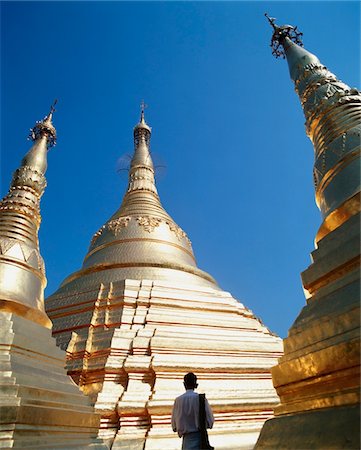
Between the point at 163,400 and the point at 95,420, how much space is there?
5.11 ft

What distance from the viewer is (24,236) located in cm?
548

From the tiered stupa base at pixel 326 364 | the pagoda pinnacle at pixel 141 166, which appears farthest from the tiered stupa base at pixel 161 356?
the pagoda pinnacle at pixel 141 166

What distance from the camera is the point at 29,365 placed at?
12.8 feet

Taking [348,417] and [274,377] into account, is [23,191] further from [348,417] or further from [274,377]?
[348,417]

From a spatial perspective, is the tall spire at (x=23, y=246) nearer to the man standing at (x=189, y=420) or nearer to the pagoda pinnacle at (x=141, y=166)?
the man standing at (x=189, y=420)

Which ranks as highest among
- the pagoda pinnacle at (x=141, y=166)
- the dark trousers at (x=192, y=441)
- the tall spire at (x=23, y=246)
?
the pagoda pinnacle at (x=141, y=166)

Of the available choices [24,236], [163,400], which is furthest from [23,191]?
[163,400]

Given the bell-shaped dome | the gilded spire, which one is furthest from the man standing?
the bell-shaped dome

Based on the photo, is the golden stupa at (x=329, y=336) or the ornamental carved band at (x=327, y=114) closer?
the golden stupa at (x=329, y=336)

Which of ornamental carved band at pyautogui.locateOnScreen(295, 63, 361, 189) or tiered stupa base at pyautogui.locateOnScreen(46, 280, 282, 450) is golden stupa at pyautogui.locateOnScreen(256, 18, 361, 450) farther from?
tiered stupa base at pyautogui.locateOnScreen(46, 280, 282, 450)

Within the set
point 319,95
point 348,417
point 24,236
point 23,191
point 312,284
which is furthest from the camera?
point 23,191

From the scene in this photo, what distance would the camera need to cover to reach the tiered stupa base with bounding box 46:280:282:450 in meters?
5.47

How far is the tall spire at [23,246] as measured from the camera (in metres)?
4.50

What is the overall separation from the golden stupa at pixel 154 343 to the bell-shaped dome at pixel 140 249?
0.04 metres
